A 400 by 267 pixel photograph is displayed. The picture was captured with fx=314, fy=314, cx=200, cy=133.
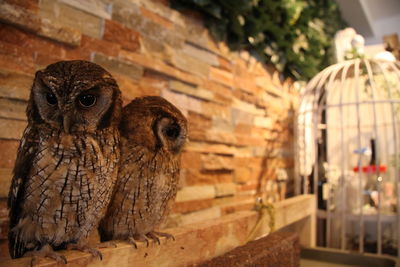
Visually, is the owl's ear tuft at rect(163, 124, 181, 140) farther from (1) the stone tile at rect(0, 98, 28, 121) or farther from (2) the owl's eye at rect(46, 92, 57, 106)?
(1) the stone tile at rect(0, 98, 28, 121)

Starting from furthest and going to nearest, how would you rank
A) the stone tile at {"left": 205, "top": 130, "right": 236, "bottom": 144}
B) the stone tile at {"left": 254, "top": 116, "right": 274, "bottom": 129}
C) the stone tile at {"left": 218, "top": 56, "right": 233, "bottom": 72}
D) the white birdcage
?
the stone tile at {"left": 254, "top": 116, "right": 274, "bottom": 129} < the white birdcage < the stone tile at {"left": 218, "top": 56, "right": 233, "bottom": 72} < the stone tile at {"left": 205, "top": 130, "right": 236, "bottom": 144}

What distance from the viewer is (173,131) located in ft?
2.28

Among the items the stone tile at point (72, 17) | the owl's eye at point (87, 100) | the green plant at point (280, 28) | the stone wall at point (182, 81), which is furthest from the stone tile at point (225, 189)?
the owl's eye at point (87, 100)

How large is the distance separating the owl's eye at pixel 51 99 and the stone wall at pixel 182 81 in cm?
26

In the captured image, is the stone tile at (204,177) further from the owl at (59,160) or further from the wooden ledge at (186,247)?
the owl at (59,160)

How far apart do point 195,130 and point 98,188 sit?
678 mm

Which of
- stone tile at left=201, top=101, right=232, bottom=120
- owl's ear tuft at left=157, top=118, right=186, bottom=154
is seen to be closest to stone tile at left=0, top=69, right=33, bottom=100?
owl's ear tuft at left=157, top=118, right=186, bottom=154

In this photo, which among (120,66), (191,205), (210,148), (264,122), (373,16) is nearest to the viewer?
(120,66)

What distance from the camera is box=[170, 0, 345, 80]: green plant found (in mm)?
1323

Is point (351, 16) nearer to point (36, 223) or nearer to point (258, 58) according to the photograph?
point (258, 58)

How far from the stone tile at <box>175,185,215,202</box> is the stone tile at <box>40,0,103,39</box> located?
22.9 inches

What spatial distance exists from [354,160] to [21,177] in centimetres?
174

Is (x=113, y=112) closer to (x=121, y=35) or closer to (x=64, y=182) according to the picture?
(x=64, y=182)

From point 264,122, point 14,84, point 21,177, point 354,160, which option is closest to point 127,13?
point 14,84
